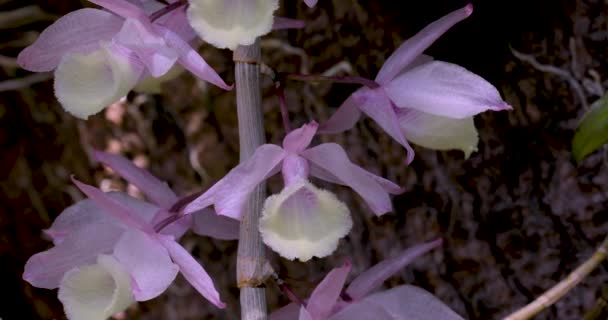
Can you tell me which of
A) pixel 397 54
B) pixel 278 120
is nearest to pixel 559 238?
pixel 278 120

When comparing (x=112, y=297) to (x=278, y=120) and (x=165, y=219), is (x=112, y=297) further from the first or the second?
(x=278, y=120)

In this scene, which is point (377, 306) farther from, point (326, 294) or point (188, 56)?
point (188, 56)

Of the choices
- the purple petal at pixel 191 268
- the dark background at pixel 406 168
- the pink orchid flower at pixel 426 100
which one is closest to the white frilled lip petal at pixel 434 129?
the pink orchid flower at pixel 426 100

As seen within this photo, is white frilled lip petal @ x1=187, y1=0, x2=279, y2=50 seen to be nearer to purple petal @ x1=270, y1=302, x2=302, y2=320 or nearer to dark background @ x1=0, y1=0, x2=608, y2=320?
purple petal @ x1=270, y1=302, x2=302, y2=320

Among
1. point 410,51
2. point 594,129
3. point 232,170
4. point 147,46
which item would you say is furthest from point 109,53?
point 594,129

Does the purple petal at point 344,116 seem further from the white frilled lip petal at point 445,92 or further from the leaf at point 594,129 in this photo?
the leaf at point 594,129

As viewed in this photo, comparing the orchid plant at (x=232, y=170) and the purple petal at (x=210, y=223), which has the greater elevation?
the orchid plant at (x=232, y=170)
